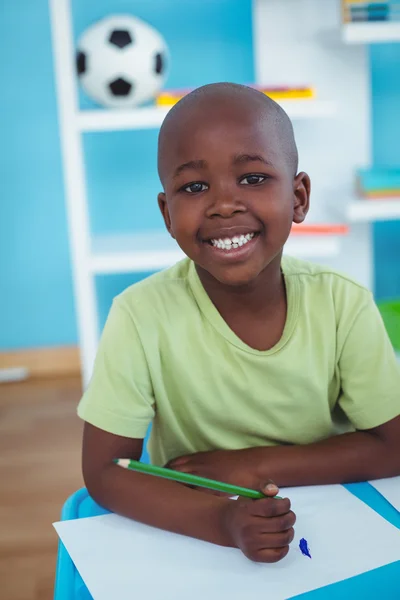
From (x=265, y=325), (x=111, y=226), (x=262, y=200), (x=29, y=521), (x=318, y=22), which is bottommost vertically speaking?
(x=29, y=521)

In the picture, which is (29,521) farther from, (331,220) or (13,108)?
(13,108)

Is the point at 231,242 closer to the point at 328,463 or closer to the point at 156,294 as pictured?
the point at 156,294

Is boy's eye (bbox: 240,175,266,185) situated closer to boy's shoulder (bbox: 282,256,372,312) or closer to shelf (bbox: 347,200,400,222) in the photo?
boy's shoulder (bbox: 282,256,372,312)

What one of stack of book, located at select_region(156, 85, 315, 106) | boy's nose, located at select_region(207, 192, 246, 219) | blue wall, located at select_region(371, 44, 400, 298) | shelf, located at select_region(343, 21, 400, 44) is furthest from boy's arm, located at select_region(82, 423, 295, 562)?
blue wall, located at select_region(371, 44, 400, 298)

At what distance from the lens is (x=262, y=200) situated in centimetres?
75

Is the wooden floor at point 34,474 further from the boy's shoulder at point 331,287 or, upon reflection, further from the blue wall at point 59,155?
the boy's shoulder at point 331,287

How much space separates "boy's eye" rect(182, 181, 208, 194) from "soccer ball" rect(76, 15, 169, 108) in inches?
48.0

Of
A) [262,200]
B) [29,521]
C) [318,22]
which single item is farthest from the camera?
[318,22]

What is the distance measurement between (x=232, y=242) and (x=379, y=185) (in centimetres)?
129

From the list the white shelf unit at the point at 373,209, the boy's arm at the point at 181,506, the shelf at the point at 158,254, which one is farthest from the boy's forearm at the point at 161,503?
the white shelf unit at the point at 373,209

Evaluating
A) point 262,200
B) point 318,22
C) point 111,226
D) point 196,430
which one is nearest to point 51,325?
point 111,226

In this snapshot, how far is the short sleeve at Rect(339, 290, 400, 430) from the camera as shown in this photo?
33.1 inches

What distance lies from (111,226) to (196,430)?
1564 mm

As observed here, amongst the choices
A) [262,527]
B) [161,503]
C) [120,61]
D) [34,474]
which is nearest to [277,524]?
[262,527]
